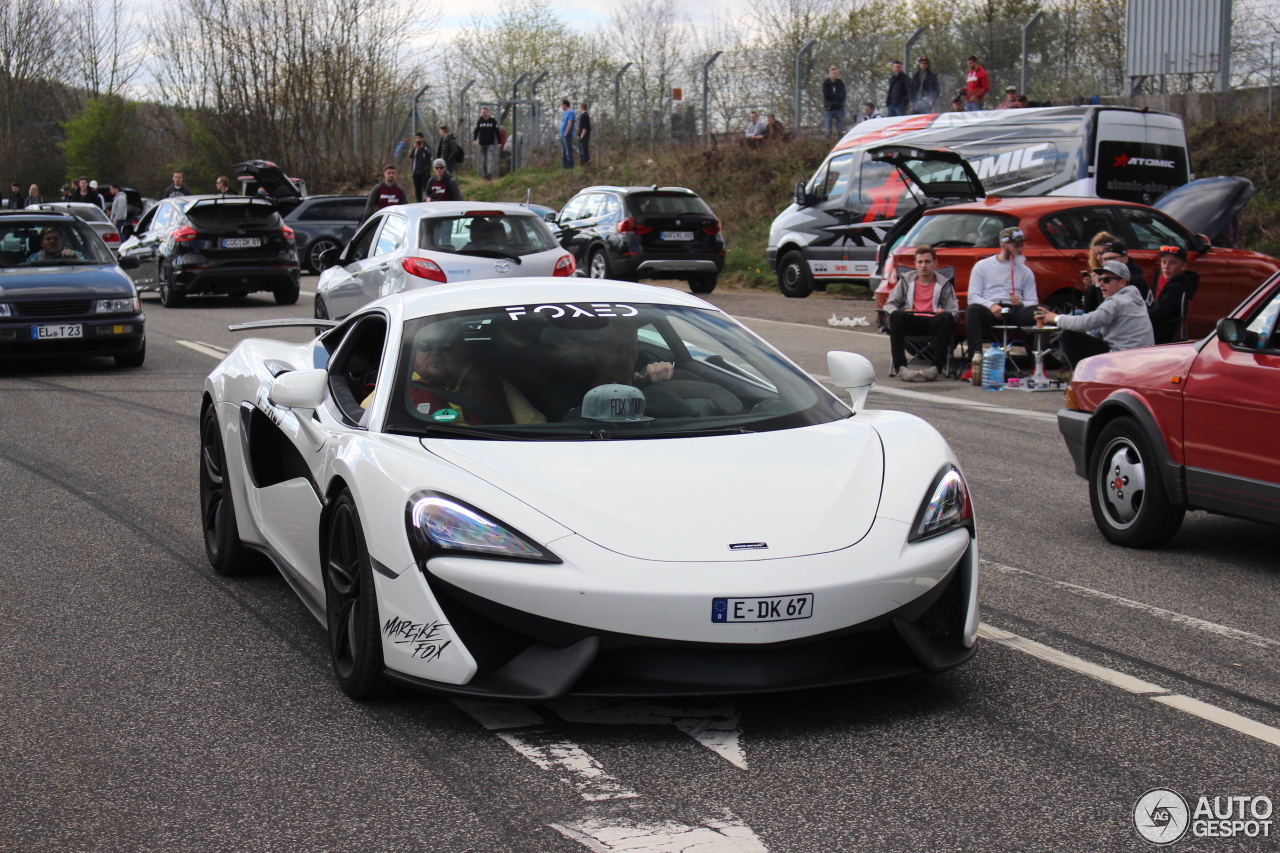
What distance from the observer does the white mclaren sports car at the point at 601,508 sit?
3.67 metres

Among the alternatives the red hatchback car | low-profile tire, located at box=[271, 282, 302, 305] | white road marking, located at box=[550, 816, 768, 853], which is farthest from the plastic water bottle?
low-profile tire, located at box=[271, 282, 302, 305]

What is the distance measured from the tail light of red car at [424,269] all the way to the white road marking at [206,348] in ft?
7.61

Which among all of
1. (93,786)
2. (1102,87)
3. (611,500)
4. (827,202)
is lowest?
(93,786)

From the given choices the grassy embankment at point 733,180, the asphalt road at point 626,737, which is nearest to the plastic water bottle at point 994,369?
the asphalt road at point 626,737

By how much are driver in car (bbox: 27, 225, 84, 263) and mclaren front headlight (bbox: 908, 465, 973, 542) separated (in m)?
11.9

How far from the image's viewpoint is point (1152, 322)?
1243 centimetres

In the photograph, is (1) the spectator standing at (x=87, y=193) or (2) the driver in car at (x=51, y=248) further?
(1) the spectator standing at (x=87, y=193)

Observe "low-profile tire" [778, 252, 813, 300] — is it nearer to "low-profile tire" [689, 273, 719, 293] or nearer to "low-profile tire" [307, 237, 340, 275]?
"low-profile tire" [689, 273, 719, 293]

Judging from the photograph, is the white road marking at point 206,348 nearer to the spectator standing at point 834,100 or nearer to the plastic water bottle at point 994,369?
the plastic water bottle at point 994,369

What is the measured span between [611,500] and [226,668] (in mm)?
1591

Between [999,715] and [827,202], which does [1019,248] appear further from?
[999,715]

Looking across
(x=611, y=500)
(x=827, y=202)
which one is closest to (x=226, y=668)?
(x=611, y=500)

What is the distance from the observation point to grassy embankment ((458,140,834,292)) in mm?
27672

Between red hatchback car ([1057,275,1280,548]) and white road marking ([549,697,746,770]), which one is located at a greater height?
red hatchback car ([1057,275,1280,548])
